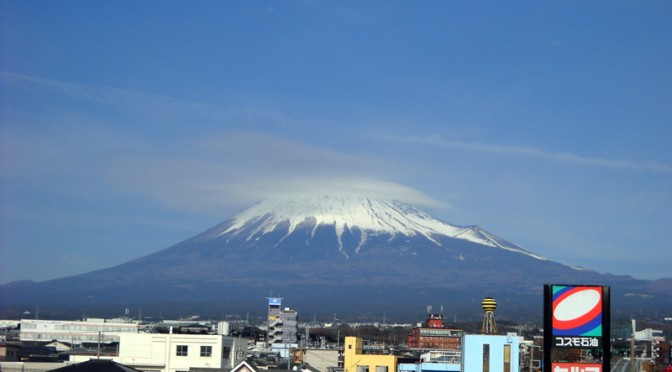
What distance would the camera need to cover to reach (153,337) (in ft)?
171

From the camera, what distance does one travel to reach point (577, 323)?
87.4 feet

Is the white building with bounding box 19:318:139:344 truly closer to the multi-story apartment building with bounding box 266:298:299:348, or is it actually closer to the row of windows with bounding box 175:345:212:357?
the multi-story apartment building with bounding box 266:298:299:348

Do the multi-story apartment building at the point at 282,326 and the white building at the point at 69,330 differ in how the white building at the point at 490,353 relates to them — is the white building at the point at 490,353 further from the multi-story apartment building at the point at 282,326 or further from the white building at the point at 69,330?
the multi-story apartment building at the point at 282,326

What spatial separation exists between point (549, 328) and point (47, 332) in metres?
105

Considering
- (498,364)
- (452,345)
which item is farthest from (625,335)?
(498,364)

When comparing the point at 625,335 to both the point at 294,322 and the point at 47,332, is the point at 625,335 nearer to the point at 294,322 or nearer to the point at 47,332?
the point at 294,322

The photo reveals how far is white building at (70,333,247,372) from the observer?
168 ft

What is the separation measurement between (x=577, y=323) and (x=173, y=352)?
28.6 meters

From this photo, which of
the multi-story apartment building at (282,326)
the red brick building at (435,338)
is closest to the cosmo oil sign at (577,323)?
the red brick building at (435,338)

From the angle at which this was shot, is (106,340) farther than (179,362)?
Yes

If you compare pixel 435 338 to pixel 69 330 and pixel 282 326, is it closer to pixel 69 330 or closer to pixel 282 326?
pixel 282 326

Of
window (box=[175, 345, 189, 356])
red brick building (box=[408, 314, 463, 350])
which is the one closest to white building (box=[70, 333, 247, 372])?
window (box=[175, 345, 189, 356])

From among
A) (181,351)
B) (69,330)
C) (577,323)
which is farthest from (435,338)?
(577,323)

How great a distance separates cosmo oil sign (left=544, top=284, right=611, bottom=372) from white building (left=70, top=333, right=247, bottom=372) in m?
26.4
